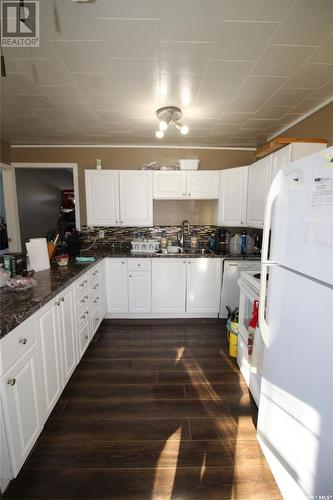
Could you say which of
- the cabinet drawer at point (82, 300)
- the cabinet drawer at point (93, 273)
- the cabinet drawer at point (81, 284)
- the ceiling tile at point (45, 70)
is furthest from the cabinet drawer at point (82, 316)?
the ceiling tile at point (45, 70)

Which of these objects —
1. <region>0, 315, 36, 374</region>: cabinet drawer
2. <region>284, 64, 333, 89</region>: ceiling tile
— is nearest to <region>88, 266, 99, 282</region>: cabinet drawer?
<region>0, 315, 36, 374</region>: cabinet drawer

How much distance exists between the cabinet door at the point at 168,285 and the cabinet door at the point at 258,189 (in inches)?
42.7

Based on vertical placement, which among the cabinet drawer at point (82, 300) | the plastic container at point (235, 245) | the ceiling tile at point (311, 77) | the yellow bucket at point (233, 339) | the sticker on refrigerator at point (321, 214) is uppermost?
the ceiling tile at point (311, 77)

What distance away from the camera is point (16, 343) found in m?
1.13

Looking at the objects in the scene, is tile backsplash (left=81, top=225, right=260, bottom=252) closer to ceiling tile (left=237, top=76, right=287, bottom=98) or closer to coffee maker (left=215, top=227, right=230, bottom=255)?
coffee maker (left=215, top=227, right=230, bottom=255)

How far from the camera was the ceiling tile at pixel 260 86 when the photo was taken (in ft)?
5.79

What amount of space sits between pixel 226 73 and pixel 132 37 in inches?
29.8

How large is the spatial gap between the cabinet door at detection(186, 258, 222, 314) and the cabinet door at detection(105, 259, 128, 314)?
88 centimetres

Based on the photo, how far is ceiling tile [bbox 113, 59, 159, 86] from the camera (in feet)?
5.19

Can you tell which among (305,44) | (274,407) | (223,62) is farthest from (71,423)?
(305,44)

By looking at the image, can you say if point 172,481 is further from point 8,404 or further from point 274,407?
point 8,404

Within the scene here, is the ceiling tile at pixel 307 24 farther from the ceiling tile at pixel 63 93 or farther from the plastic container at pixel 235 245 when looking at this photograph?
the plastic container at pixel 235 245

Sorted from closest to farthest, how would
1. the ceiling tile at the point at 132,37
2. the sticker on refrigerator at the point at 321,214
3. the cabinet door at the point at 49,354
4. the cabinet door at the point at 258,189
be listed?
the sticker on refrigerator at the point at 321,214
the ceiling tile at the point at 132,37
the cabinet door at the point at 49,354
the cabinet door at the point at 258,189

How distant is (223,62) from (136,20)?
67 centimetres
